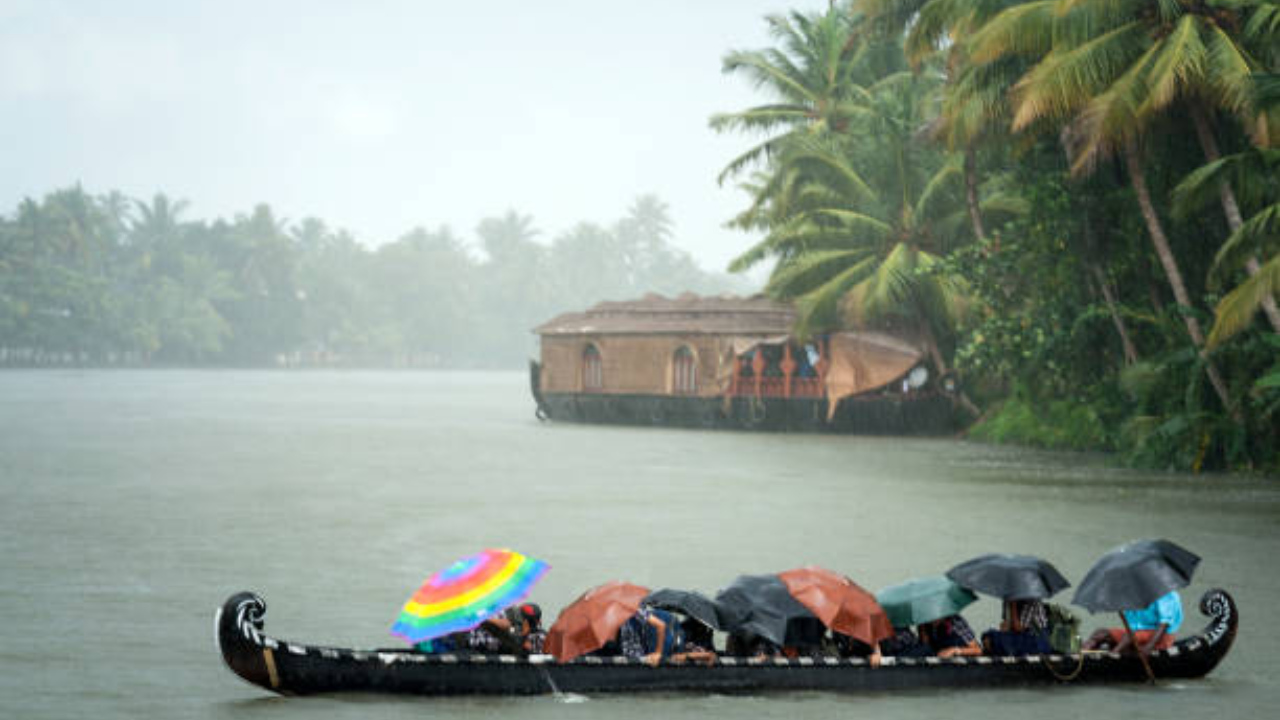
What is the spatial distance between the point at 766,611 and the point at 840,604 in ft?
1.21

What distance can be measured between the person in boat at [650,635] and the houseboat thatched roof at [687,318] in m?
23.6

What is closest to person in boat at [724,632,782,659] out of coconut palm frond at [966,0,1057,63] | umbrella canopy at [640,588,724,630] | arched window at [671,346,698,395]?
umbrella canopy at [640,588,724,630]

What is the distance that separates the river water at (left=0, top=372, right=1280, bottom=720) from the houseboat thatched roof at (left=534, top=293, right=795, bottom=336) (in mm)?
3949

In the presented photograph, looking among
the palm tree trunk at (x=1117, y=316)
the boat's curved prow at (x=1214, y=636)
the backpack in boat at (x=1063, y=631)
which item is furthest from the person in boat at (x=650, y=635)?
the palm tree trunk at (x=1117, y=316)

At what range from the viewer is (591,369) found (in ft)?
111

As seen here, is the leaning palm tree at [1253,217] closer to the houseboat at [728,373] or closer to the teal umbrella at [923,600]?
the teal umbrella at [923,600]

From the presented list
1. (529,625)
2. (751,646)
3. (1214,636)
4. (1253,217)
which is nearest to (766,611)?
(751,646)

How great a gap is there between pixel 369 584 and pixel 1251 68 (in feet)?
38.9

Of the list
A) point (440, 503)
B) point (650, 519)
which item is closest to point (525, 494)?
point (440, 503)

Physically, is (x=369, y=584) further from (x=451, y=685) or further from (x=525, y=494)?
(x=525, y=494)

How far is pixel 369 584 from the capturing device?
34.8 feet

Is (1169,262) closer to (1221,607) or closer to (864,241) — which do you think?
(864,241)

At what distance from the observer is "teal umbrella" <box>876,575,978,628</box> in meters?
7.09

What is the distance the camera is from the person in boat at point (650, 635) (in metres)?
7.00
